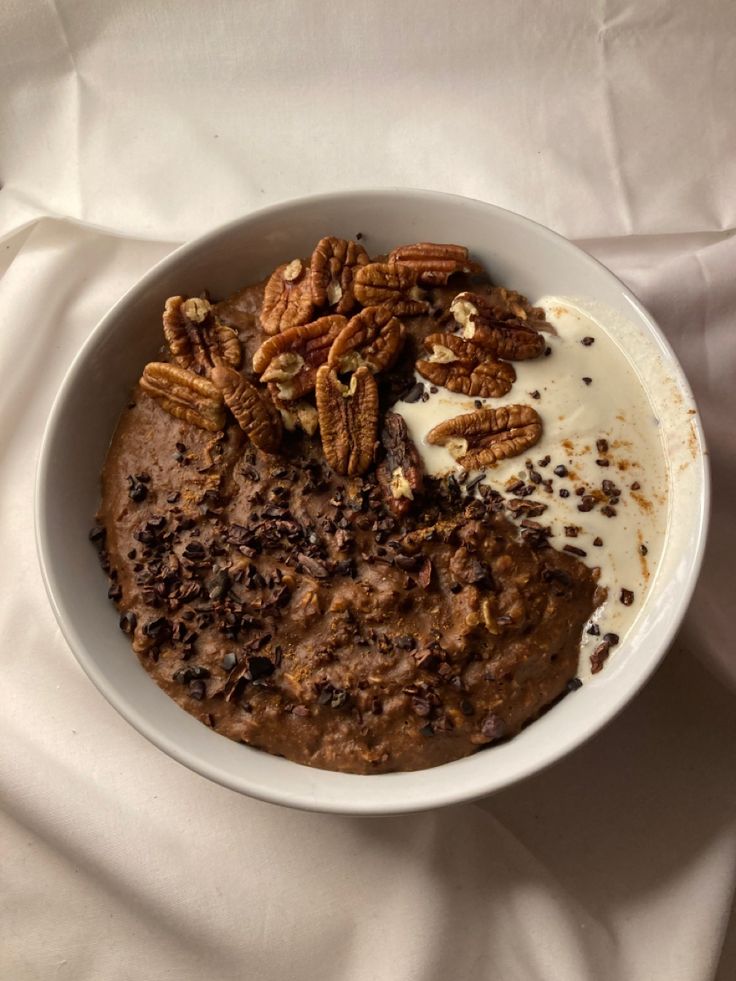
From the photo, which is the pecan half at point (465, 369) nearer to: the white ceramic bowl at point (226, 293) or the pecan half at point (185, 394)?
the white ceramic bowl at point (226, 293)

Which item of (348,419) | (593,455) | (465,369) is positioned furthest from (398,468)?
(593,455)

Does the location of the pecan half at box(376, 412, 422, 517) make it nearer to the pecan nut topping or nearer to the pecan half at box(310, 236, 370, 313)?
the pecan nut topping

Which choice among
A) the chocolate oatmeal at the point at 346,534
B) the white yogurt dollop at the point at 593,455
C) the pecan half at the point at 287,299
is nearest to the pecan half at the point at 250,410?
the chocolate oatmeal at the point at 346,534

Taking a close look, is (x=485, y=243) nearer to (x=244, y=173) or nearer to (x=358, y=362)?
(x=358, y=362)

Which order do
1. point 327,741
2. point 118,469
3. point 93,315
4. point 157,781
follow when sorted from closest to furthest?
point 327,741
point 118,469
point 157,781
point 93,315

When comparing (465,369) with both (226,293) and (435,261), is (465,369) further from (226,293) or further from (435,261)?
(226,293)

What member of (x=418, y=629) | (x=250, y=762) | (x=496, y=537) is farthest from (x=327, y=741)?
(x=496, y=537)
